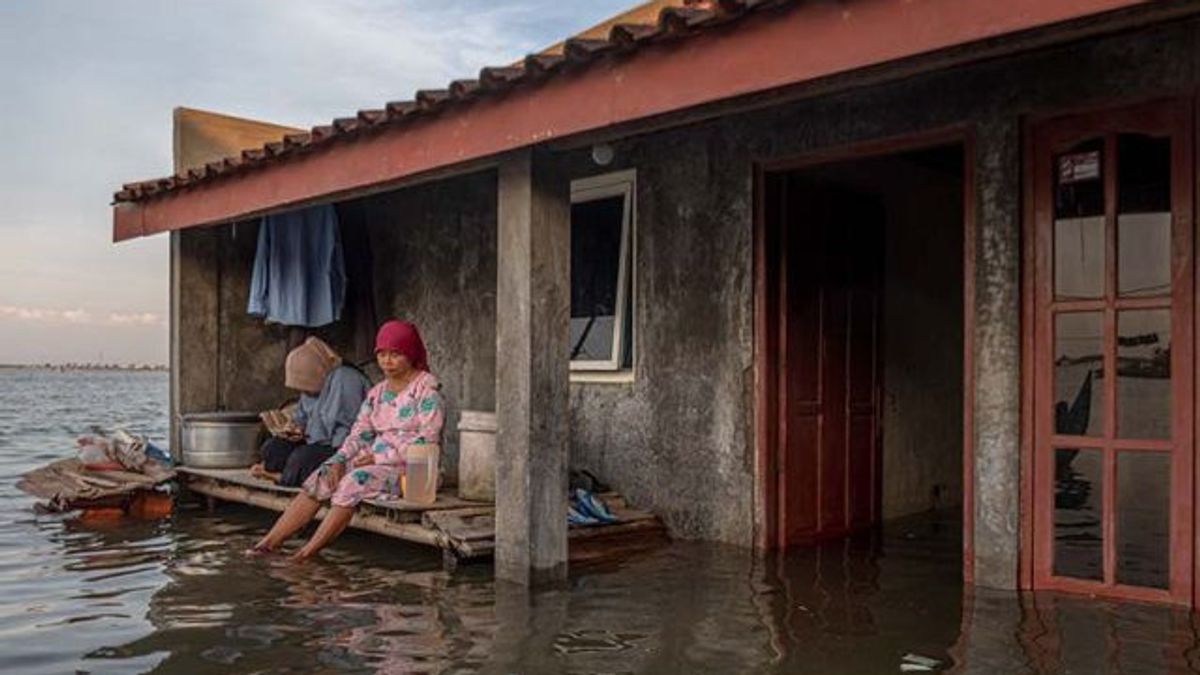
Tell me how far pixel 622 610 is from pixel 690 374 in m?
2.29

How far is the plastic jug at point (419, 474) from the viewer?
6.93 m

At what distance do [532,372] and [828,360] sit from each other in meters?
2.60

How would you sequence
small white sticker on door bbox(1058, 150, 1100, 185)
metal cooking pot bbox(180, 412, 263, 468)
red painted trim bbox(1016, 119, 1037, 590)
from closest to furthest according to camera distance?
small white sticker on door bbox(1058, 150, 1100, 185), red painted trim bbox(1016, 119, 1037, 590), metal cooking pot bbox(180, 412, 263, 468)

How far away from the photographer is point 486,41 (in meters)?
11.4

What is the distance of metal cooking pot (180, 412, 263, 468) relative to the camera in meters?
9.27

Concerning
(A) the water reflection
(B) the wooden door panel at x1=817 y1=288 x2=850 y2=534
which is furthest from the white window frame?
(A) the water reflection

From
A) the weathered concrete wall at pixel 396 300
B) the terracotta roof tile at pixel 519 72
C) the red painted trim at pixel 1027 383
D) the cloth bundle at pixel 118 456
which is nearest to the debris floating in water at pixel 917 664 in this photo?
the red painted trim at pixel 1027 383

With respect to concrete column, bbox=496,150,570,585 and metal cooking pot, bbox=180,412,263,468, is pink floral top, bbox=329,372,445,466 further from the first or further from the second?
metal cooking pot, bbox=180,412,263,468

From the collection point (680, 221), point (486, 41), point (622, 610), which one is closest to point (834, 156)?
point (680, 221)

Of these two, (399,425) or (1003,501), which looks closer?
(1003,501)

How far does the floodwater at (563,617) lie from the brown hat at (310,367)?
1636 millimetres

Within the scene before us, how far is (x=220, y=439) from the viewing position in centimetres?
927

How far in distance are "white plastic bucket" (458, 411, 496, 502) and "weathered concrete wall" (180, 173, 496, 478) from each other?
168 cm

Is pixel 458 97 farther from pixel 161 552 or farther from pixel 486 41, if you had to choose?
pixel 486 41
